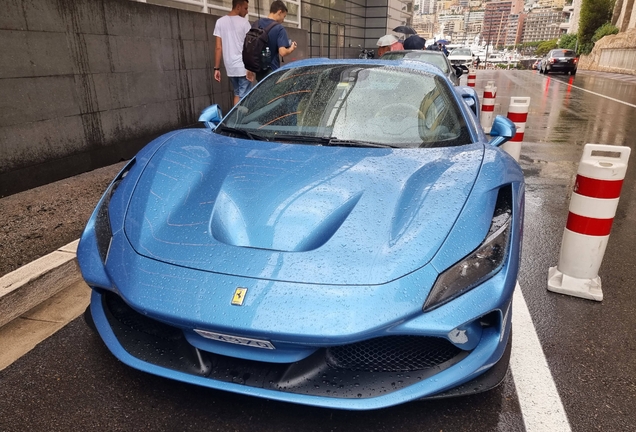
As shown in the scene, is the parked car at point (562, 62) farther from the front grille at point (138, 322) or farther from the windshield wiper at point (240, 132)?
the front grille at point (138, 322)

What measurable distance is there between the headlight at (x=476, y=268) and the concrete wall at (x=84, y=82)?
14.4 ft

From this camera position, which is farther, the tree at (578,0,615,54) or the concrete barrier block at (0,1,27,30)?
the tree at (578,0,615,54)

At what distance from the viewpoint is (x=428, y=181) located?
Answer: 7.32ft

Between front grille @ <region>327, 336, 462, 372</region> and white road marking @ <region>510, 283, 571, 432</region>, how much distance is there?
0.54 meters

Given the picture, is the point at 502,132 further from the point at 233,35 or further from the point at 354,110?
the point at 233,35

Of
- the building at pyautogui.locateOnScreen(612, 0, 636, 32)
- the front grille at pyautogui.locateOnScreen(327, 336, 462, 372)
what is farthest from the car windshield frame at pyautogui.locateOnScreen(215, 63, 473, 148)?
the building at pyautogui.locateOnScreen(612, 0, 636, 32)

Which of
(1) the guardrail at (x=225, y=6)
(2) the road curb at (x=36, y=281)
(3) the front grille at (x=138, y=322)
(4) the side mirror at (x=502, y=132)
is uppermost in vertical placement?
(1) the guardrail at (x=225, y=6)

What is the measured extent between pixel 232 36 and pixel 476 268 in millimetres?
5747

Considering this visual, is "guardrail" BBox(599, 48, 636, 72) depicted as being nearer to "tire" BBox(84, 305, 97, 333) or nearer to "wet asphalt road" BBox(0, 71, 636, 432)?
"wet asphalt road" BBox(0, 71, 636, 432)

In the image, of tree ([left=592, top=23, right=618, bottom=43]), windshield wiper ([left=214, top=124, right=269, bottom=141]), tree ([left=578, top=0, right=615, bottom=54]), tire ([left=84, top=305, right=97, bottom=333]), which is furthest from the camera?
tree ([left=578, top=0, right=615, bottom=54])

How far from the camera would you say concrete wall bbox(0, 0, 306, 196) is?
441cm

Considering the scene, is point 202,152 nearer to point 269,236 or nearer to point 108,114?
point 269,236

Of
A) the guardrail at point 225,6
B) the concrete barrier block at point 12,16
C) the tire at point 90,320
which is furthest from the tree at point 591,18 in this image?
the tire at point 90,320

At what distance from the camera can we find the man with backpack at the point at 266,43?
20.2 ft
